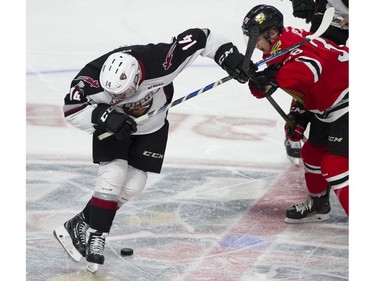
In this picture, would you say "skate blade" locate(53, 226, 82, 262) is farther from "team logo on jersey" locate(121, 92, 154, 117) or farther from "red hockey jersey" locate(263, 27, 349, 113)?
"red hockey jersey" locate(263, 27, 349, 113)

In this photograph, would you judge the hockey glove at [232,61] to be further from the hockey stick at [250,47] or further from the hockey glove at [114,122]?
the hockey glove at [114,122]

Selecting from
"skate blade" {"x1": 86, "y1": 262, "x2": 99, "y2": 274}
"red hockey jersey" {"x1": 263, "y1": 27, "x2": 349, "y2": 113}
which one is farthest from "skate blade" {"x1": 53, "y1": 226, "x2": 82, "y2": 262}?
"red hockey jersey" {"x1": 263, "y1": 27, "x2": 349, "y2": 113}

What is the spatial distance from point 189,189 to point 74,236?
899 millimetres

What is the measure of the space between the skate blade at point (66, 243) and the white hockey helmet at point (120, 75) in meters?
0.62

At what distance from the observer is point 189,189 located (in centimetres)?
409

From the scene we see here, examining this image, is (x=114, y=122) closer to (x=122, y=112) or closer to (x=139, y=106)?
(x=122, y=112)

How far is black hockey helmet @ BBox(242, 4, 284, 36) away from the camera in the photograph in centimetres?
325

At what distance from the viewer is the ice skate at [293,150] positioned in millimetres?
4383

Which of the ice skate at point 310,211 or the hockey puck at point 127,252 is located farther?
the ice skate at point 310,211

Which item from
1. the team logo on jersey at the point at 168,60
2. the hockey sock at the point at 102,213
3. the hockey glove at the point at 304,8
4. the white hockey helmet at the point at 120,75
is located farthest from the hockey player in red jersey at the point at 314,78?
the hockey sock at the point at 102,213

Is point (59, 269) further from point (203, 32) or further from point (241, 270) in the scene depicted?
point (203, 32)

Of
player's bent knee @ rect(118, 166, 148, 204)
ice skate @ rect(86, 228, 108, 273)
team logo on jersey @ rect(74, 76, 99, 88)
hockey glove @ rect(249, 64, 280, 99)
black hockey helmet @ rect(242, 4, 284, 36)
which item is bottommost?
ice skate @ rect(86, 228, 108, 273)

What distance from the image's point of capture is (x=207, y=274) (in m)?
3.12

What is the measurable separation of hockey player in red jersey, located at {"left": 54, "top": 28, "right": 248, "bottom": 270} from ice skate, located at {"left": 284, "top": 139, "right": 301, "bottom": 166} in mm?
1138
